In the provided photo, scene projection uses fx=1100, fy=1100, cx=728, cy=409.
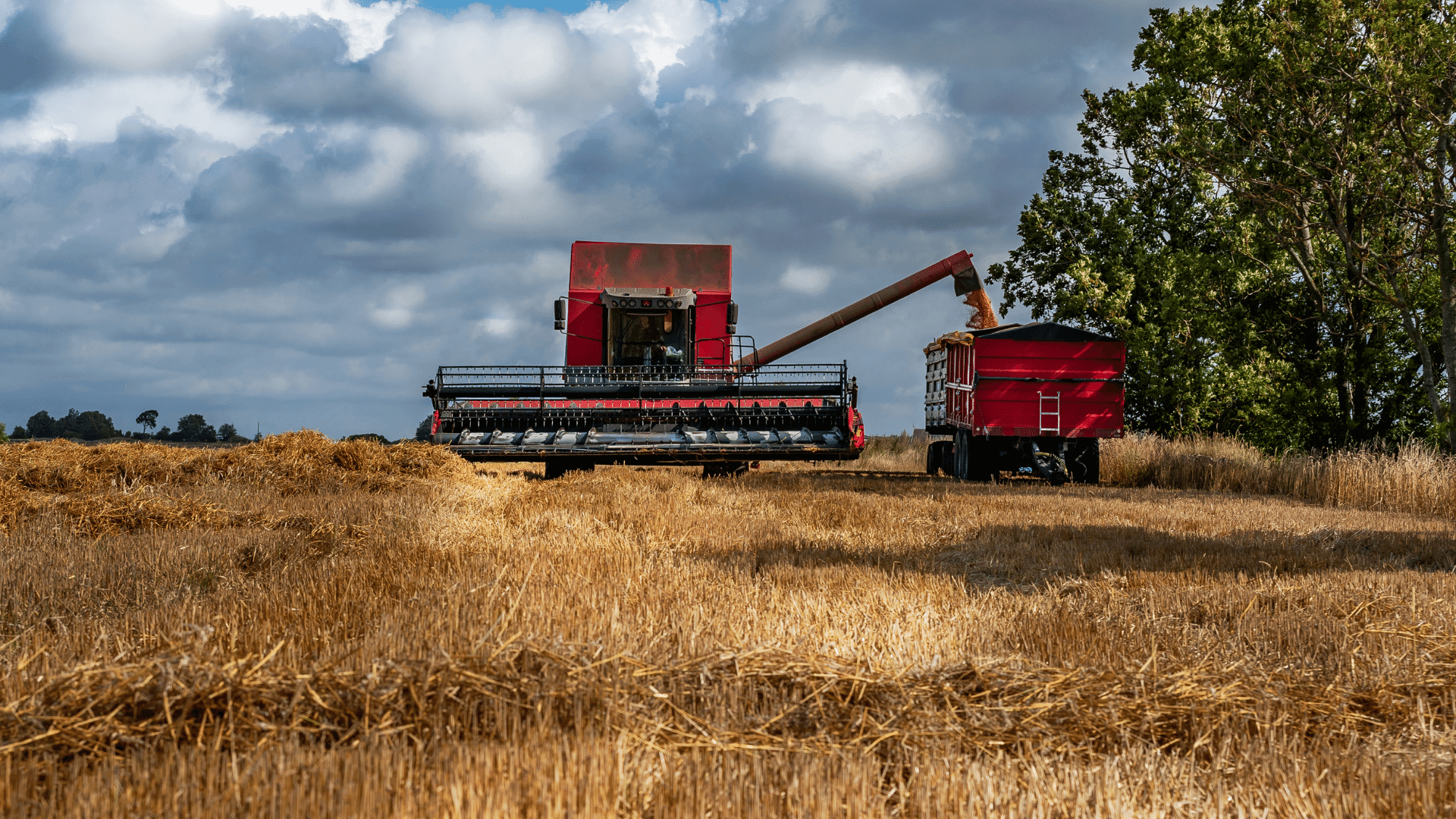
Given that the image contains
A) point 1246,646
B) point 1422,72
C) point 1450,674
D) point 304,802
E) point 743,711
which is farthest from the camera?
point 1422,72

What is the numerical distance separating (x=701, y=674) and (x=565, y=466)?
13.5 meters

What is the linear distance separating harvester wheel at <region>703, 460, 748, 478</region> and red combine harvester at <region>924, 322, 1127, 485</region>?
15.8 feet

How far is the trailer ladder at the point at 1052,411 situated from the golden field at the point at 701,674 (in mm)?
11000

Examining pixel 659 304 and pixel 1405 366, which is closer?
pixel 659 304

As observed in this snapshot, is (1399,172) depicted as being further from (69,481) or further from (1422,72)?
(69,481)

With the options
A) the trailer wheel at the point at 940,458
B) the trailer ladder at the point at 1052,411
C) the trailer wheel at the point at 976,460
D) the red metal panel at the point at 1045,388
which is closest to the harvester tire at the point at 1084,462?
the red metal panel at the point at 1045,388

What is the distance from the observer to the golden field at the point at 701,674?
287 cm

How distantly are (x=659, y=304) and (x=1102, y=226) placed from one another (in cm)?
1666

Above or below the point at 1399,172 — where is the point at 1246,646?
below

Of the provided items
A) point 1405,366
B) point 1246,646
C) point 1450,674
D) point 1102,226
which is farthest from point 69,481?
point 1405,366

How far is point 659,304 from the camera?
19.0 metres

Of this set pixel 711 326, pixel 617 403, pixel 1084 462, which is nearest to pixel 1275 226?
pixel 1084 462

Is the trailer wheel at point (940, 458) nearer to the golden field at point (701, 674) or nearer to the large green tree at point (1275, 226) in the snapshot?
the large green tree at point (1275, 226)

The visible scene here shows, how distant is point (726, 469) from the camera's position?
17.0m
